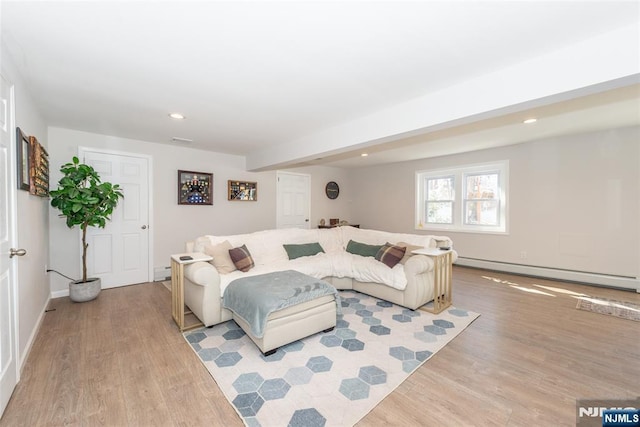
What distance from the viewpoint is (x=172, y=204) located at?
4.58 meters

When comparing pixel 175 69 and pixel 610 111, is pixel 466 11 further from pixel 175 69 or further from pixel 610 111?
pixel 610 111

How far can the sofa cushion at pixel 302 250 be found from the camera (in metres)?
3.93

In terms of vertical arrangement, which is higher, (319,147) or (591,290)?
(319,147)

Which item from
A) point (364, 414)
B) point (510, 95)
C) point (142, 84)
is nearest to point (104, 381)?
point (364, 414)

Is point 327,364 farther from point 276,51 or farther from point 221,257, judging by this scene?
point 276,51

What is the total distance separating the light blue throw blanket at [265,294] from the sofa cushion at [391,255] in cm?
106

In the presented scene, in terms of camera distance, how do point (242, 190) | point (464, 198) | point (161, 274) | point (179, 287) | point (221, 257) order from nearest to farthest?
point (179, 287) → point (221, 257) → point (161, 274) → point (242, 190) → point (464, 198)

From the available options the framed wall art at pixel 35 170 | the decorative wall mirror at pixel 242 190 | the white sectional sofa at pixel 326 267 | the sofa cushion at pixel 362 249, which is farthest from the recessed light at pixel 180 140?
the sofa cushion at pixel 362 249

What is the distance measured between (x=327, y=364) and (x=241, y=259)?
63.9 inches

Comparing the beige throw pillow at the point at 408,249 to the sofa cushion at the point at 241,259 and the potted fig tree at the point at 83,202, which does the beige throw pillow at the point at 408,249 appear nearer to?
the sofa cushion at the point at 241,259

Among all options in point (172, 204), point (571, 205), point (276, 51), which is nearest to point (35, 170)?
point (172, 204)

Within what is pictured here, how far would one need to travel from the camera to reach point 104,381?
76.5 inches

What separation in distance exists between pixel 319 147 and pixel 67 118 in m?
3.05

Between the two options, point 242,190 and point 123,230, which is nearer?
point 123,230
